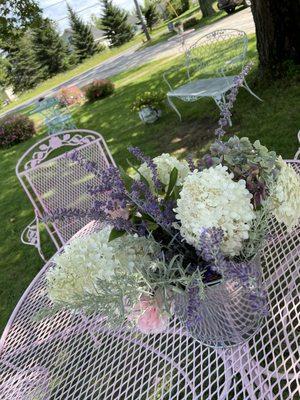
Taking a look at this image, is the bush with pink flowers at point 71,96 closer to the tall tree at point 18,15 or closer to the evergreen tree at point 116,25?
the tall tree at point 18,15

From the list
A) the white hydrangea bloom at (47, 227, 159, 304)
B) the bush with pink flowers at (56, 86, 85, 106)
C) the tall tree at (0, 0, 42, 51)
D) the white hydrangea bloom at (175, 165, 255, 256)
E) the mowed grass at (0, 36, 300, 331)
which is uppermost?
the tall tree at (0, 0, 42, 51)

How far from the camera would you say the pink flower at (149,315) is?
3.62 feet

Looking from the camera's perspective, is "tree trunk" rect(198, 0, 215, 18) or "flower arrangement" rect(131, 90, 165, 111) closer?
"flower arrangement" rect(131, 90, 165, 111)

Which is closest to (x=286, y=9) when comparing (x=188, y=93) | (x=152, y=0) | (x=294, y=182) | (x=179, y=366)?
(x=188, y=93)

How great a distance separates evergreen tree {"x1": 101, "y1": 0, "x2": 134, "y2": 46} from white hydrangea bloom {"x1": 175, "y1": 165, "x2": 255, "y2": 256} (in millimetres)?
35278

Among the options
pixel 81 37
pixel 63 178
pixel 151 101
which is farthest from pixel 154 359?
pixel 81 37

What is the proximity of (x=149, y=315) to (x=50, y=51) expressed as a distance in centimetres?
3511

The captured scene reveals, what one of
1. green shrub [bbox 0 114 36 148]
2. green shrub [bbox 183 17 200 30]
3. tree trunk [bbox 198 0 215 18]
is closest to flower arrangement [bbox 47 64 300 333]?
green shrub [bbox 0 114 36 148]

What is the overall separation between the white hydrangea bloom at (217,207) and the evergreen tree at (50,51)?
3510cm

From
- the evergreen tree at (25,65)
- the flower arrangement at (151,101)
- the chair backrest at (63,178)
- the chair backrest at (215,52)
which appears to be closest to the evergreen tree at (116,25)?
the evergreen tree at (25,65)

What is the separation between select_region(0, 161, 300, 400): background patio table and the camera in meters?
1.18

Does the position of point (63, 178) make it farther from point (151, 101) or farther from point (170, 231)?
point (151, 101)

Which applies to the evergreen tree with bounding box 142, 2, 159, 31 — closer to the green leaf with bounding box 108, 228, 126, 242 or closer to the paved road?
the paved road

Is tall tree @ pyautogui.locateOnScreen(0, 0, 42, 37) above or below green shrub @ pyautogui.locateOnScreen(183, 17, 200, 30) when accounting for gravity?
above
